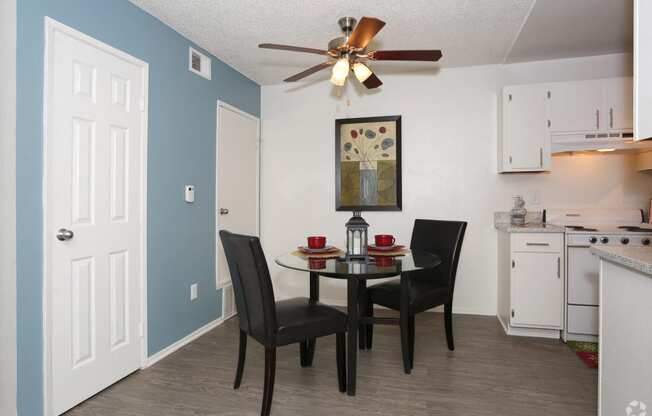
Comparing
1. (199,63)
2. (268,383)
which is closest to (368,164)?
(199,63)

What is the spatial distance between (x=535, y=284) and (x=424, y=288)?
3.50 feet

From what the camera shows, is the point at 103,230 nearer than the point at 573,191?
Yes

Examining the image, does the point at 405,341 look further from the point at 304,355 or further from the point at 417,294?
the point at 304,355

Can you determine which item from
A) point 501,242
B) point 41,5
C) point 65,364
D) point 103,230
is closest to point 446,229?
point 501,242

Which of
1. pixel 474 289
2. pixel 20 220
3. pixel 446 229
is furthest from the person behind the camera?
pixel 474 289

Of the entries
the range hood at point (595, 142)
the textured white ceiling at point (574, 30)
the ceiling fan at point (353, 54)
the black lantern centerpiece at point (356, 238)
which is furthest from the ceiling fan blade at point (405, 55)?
the range hood at point (595, 142)

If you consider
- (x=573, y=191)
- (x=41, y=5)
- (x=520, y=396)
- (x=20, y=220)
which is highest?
(x=41, y=5)

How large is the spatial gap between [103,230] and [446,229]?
2.37 metres

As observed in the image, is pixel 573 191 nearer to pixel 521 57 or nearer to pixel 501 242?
pixel 501 242

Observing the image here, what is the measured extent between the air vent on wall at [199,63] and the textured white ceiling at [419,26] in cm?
9

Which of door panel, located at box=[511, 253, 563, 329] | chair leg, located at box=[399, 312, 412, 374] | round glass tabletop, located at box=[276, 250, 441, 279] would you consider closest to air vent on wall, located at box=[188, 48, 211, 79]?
round glass tabletop, located at box=[276, 250, 441, 279]

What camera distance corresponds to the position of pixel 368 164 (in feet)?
12.7

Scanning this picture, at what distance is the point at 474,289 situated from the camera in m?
3.65

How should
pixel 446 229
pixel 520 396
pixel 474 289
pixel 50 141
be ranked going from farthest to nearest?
1. pixel 474 289
2. pixel 446 229
3. pixel 520 396
4. pixel 50 141
